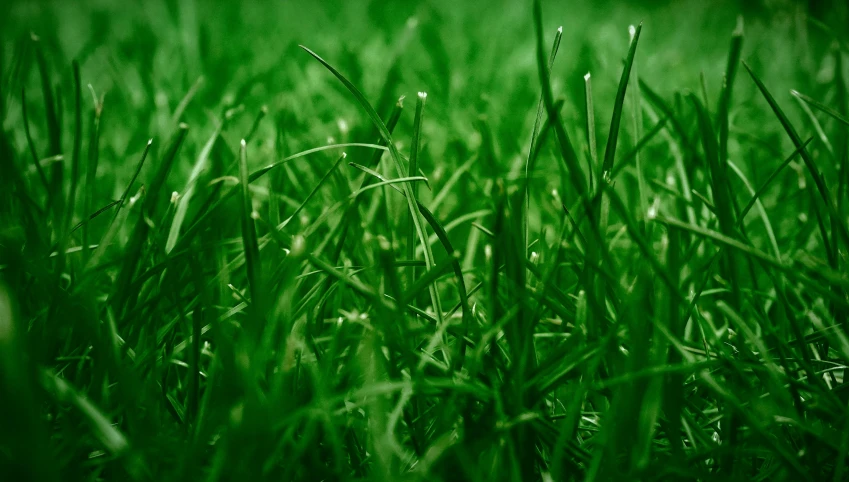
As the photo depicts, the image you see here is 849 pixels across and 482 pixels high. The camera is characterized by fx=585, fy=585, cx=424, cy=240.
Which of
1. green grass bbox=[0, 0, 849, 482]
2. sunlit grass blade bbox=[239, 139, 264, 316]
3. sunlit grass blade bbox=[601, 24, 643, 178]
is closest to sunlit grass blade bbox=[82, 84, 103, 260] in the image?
green grass bbox=[0, 0, 849, 482]

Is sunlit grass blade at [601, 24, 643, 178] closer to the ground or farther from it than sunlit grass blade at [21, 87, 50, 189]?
farther from it

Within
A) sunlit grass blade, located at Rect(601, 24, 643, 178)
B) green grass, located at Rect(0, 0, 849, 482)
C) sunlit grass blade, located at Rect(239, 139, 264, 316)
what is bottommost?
green grass, located at Rect(0, 0, 849, 482)

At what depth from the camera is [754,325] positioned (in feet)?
1.86

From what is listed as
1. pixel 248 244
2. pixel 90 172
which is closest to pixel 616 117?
pixel 248 244

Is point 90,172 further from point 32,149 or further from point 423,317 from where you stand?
point 423,317

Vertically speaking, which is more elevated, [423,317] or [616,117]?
A: [616,117]

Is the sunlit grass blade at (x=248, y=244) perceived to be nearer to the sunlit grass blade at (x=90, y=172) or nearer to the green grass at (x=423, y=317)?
the green grass at (x=423, y=317)

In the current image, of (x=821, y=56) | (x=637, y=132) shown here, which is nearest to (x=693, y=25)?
(x=821, y=56)

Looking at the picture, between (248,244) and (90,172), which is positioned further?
(90,172)

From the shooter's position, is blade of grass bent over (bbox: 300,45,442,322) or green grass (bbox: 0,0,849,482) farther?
blade of grass bent over (bbox: 300,45,442,322)

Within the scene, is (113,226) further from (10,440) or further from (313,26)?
(313,26)

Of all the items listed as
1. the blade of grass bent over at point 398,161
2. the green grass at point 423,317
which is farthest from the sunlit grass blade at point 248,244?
the blade of grass bent over at point 398,161

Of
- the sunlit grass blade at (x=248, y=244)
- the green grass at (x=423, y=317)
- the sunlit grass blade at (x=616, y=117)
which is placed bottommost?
the green grass at (x=423, y=317)

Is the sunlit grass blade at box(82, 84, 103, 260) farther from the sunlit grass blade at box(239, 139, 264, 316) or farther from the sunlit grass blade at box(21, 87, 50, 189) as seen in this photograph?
the sunlit grass blade at box(239, 139, 264, 316)
